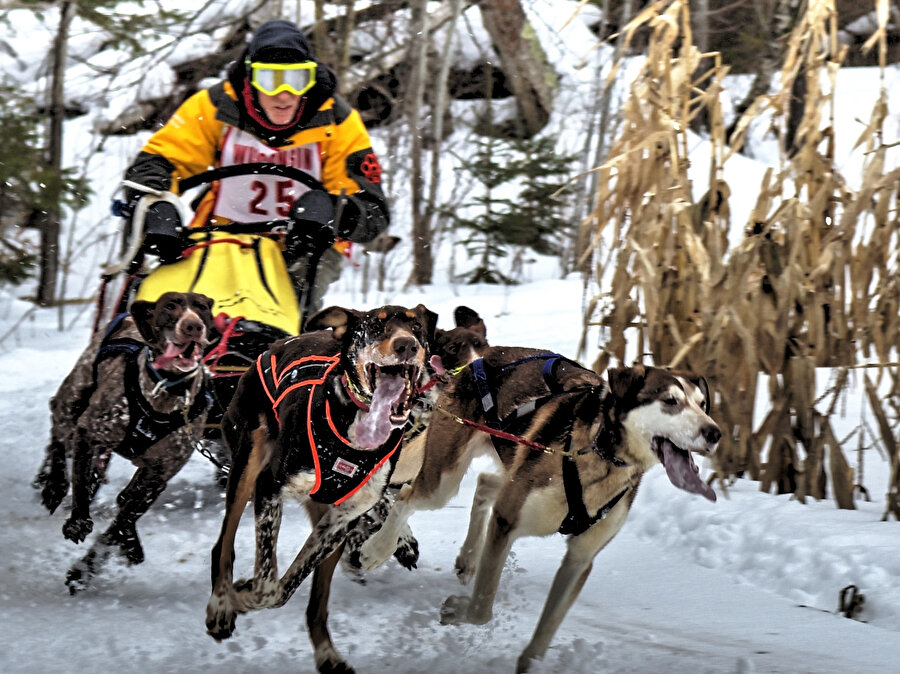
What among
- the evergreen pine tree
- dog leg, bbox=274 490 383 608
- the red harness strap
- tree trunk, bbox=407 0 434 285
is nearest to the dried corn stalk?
the red harness strap

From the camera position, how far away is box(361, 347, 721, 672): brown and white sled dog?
10.1ft

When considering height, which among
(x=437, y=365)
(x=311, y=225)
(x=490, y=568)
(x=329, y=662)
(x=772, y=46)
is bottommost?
(x=329, y=662)

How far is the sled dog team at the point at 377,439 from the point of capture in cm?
306

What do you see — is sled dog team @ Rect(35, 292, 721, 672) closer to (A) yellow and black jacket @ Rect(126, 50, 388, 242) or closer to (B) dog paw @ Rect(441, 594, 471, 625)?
(B) dog paw @ Rect(441, 594, 471, 625)

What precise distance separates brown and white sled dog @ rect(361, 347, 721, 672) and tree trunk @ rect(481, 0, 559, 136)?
10.5 metres

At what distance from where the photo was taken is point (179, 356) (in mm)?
4059

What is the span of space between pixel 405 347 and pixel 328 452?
0.45m

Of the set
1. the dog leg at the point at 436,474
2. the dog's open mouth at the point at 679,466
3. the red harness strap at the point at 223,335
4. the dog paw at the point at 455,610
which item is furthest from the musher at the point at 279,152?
the dog's open mouth at the point at 679,466

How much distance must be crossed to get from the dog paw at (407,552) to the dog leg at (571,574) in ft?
3.33

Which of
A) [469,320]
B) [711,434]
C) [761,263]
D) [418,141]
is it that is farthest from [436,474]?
[418,141]

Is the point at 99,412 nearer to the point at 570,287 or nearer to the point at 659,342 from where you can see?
the point at 659,342

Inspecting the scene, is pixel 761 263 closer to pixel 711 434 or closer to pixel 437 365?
pixel 437 365

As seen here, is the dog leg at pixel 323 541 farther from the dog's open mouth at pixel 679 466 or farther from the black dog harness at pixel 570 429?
the dog's open mouth at pixel 679 466

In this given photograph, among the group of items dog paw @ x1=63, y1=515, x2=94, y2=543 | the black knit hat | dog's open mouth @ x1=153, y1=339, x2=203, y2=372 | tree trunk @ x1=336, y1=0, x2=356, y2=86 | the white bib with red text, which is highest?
tree trunk @ x1=336, y1=0, x2=356, y2=86
